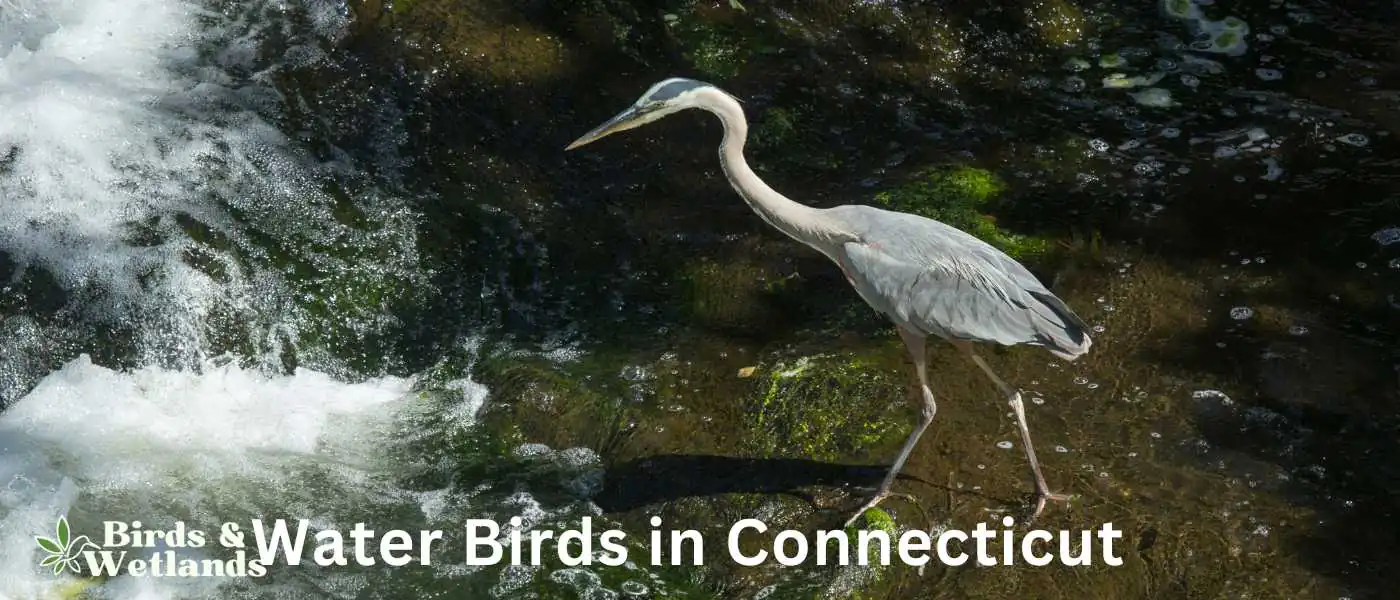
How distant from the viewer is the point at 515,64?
266 inches

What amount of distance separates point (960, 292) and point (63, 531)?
3.16m

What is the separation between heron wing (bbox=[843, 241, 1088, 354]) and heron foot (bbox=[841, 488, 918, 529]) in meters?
0.57

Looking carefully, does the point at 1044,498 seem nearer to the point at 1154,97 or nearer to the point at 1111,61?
the point at 1154,97

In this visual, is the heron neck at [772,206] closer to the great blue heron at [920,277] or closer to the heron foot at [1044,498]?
the great blue heron at [920,277]

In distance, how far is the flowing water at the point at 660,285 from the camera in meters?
4.44

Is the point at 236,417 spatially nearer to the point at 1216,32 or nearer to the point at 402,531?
A: the point at 402,531

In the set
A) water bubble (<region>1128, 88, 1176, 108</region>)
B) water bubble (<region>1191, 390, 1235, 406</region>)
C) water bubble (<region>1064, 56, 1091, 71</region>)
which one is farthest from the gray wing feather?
water bubble (<region>1064, 56, 1091, 71</region>)

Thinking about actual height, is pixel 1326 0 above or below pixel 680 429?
above

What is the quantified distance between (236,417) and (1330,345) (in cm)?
429

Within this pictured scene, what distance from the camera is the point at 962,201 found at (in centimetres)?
598

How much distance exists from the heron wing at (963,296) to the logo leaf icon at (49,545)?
113 inches

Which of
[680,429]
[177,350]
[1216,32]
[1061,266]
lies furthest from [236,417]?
[1216,32]

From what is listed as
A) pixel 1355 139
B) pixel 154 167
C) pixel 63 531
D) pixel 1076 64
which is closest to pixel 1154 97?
pixel 1076 64

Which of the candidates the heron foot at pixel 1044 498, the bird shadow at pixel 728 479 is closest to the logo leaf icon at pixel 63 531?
the bird shadow at pixel 728 479
